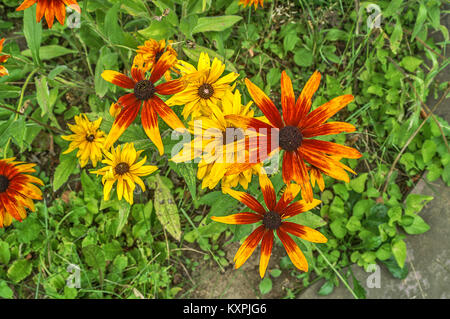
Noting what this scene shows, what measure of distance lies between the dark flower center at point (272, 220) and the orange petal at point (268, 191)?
24 mm

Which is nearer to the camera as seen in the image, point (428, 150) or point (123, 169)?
point (123, 169)

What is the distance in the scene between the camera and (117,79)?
96 cm

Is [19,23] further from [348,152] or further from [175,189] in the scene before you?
[348,152]

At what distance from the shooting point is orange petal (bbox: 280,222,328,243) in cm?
99

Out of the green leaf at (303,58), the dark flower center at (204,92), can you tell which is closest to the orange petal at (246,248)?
the dark flower center at (204,92)

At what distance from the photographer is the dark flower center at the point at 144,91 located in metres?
0.95

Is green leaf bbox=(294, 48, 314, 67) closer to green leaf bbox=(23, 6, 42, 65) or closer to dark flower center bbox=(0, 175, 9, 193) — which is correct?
green leaf bbox=(23, 6, 42, 65)

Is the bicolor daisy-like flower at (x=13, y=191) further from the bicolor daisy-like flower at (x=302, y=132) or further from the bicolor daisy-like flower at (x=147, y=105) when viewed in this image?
the bicolor daisy-like flower at (x=302, y=132)

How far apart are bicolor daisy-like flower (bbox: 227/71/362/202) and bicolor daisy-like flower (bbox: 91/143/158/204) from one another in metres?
0.43

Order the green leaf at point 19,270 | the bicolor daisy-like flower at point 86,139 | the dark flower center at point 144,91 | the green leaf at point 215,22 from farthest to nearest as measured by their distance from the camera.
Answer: the green leaf at point 19,270 → the green leaf at point 215,22 → the bicolor daisy-like flower at point 86,139 → the dark flower center at point 144,91

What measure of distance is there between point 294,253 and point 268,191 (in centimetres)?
19

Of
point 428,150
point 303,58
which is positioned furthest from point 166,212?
point 428,150

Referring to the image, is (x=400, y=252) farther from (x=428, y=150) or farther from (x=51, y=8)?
(x=51, y=8)
